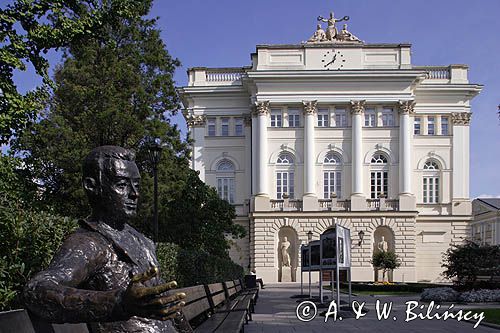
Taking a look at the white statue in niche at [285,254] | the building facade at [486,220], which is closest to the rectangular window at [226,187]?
the white statue in niche at [285,254]

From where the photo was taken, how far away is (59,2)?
559 inches

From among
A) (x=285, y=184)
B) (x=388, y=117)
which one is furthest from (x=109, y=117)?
(x=388, y=117)

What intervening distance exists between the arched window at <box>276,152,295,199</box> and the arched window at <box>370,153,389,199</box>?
650 centimetres

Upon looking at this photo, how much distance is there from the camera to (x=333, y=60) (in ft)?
172

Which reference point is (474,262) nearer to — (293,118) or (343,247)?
(343,247)

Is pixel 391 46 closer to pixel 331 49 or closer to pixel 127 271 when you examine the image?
pixel 331 49

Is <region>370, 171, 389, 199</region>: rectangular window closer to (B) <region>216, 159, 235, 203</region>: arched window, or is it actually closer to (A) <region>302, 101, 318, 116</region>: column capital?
(A) <region>302, 101, 318, 116</region>: column capital

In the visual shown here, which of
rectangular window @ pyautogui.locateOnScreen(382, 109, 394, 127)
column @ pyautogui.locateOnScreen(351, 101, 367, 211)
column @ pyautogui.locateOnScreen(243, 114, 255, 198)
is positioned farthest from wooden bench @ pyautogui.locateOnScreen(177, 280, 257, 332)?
rectangular window @ pyautogui.locateOnScreen(382, 109, 394, 127)

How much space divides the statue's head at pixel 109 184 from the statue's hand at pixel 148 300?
66cm

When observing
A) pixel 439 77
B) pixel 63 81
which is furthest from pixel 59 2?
pixel 439 77

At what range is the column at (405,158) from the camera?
50.9 m

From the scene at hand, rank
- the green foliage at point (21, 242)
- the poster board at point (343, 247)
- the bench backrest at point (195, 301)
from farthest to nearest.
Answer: the poster board at point (343, 247) → the bench backrest at point (195, 301) → the green foliage at point (21, 242)

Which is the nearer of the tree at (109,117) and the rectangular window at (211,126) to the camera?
the tree at (109,117)

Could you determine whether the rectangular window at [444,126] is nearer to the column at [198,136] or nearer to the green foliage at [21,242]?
the column at [198,136]
